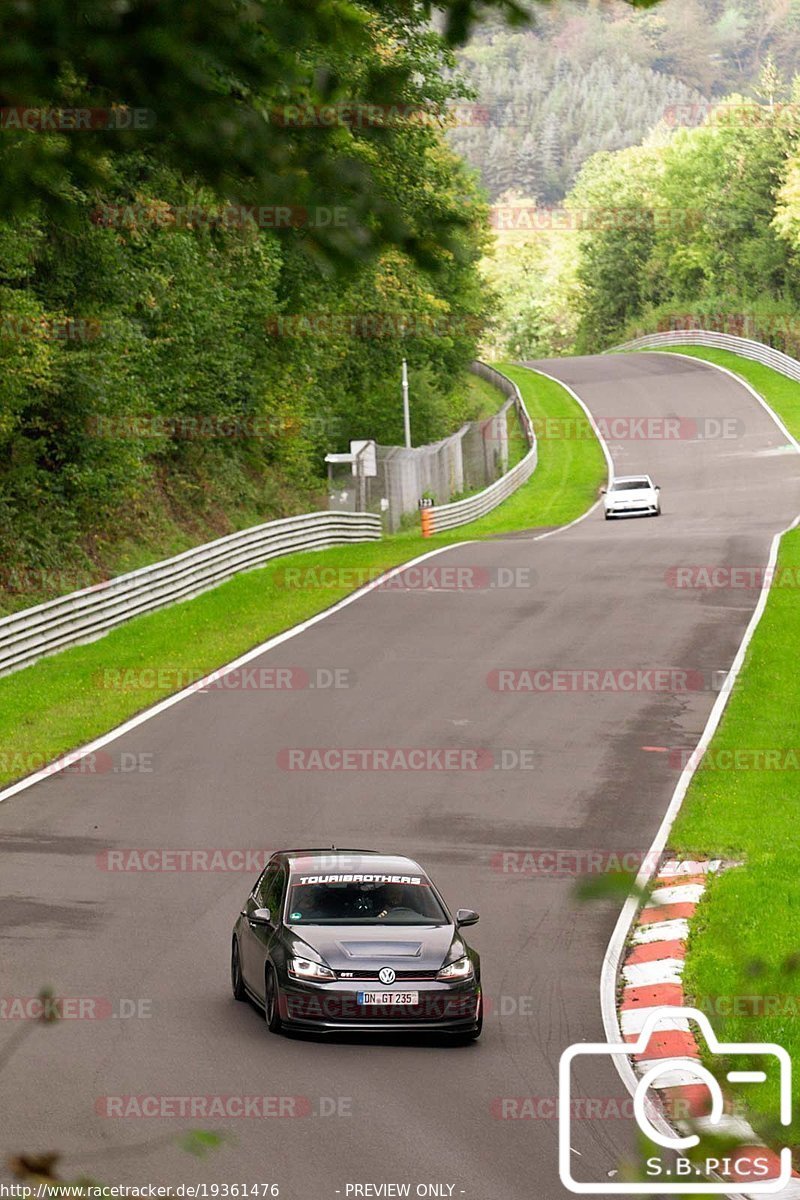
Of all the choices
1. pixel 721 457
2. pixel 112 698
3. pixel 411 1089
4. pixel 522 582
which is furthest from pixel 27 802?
pixel 721 457

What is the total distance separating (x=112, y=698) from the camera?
1033 inches

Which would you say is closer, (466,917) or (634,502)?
(466,917)

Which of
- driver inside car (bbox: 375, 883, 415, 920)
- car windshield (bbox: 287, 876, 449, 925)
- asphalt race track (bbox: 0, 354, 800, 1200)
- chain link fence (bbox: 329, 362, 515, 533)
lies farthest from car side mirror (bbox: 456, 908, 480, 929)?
chain link fence (bbox: 329, 362, 515, 533)

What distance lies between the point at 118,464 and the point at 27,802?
1667 centimetres

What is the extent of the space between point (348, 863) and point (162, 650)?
16.9 metres

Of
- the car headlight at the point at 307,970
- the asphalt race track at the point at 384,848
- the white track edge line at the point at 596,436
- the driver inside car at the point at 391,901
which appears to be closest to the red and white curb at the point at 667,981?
the asphalt race track at the point at 384,848

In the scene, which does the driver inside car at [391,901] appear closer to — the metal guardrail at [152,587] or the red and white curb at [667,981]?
the red and white curb at [667,981]

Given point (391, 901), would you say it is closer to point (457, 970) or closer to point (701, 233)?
point (457, 970)

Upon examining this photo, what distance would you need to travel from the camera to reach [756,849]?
1802 cm

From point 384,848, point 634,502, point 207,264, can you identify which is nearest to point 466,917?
point 384,848

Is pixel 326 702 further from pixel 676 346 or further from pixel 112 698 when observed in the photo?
pixel 676 346

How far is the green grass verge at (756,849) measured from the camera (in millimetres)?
10781

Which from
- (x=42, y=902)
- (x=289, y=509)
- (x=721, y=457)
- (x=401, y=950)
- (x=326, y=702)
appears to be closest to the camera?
(x=401, y=950)

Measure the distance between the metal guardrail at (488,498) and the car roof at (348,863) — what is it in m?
39.0
